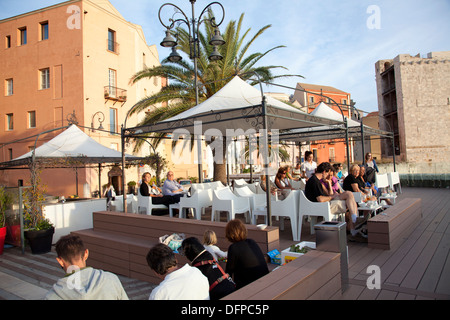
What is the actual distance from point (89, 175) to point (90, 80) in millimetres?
6154

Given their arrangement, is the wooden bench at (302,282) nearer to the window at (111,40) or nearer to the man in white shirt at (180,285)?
the man in white shirt at (180,285)

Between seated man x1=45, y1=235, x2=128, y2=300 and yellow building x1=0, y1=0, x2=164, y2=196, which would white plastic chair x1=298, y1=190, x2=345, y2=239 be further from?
yellow building x1=0, y1=0, x2=164, y2=196

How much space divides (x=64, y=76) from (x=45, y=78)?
204 centimetres

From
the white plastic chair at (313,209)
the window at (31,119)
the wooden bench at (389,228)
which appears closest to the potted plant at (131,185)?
the window at (31,119)

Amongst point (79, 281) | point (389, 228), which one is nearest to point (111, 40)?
point (389, 228)

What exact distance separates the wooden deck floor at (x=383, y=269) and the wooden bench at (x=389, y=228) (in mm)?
118

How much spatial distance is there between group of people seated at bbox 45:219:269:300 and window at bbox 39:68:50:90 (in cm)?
2188

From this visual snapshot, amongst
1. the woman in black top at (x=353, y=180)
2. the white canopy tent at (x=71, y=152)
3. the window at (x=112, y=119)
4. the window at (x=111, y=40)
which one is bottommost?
the woman in black top at (x=353, y=180)

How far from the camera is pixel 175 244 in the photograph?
15.1 ft

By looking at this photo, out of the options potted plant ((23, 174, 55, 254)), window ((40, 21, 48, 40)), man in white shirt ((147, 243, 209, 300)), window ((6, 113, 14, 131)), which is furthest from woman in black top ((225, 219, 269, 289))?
window ((6, 113, 14, 131))

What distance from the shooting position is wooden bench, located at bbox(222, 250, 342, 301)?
7.48ft

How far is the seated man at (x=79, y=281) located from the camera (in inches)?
79.3

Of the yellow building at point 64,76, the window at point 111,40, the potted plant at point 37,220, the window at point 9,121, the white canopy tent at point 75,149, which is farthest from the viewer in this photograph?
the window at point 9,121

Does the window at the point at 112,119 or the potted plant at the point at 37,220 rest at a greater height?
the window at the point at 112,119
